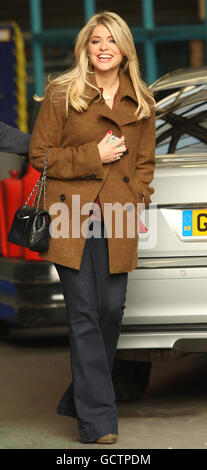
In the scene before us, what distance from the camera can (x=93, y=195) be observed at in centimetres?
495

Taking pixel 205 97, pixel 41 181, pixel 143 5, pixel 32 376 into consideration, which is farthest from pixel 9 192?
pixel 143 5

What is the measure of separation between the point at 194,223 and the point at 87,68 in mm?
876

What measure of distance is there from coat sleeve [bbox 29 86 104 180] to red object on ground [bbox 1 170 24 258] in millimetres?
2620

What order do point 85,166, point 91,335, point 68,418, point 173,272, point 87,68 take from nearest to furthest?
1. point 85,166
2. point 91,335
3. point 87,68
4. point 173,272
5. point 68,418

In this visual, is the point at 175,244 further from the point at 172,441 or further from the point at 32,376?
the point at 32,376

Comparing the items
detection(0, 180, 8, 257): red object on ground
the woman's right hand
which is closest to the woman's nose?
the woman's right hand

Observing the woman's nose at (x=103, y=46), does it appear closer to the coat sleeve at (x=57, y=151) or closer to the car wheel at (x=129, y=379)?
the coat sleeve at (x=57, y=151)

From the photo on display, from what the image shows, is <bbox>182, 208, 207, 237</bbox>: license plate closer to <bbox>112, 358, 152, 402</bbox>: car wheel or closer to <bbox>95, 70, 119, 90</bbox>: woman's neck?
<bbox>95, 70, 119, 90</bbox>: woman's neck

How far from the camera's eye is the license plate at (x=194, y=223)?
5.23 m

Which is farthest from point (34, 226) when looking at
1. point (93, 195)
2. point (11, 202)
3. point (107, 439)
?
point (11, 202)

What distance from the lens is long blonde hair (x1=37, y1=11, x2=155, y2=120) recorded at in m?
5.00

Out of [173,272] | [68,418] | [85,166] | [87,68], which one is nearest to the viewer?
[85,166]

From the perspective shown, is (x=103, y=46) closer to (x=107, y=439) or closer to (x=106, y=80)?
(x=106, y=80)

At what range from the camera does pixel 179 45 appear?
1276cm
